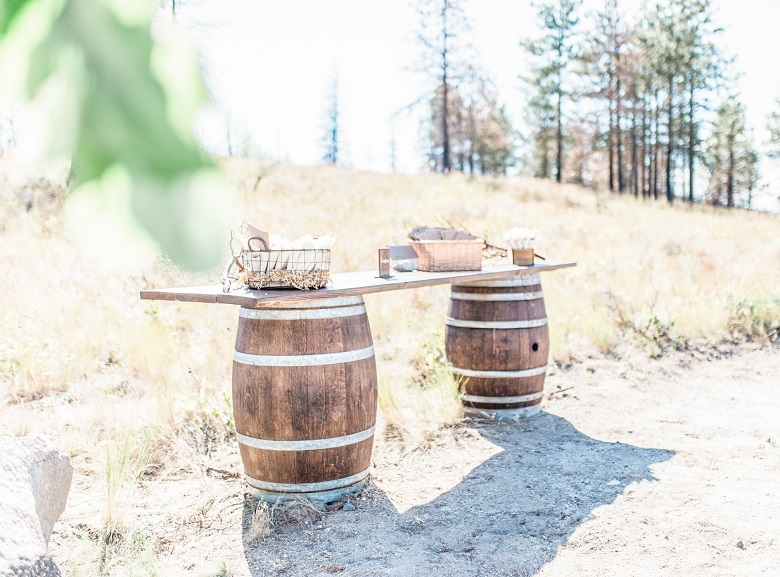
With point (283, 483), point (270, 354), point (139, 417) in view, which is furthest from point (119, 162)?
point (139, 417)

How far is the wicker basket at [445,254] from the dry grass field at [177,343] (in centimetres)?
91

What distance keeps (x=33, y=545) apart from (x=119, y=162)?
7.42 ft

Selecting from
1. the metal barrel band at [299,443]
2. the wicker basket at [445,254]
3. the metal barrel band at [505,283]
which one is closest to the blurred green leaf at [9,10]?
the metal barrel band at [299,443]

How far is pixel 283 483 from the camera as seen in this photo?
11.6 feet

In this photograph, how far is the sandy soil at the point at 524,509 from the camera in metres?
3.09

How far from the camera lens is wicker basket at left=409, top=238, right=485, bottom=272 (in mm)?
4629

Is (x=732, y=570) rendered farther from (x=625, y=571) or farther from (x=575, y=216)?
(x=575, y=216)

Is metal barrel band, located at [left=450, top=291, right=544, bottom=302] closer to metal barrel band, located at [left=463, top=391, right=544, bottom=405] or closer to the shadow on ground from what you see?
metal barrel band, located at [left=463, top=391, right=544, bottom=405]

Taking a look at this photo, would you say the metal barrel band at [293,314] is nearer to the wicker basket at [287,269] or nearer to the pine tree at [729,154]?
the wicker basket at [287,269]

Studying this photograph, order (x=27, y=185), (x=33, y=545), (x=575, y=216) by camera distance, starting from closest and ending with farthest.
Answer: (x=27, y=185), (x=33, y=545), (x=575, y=216)

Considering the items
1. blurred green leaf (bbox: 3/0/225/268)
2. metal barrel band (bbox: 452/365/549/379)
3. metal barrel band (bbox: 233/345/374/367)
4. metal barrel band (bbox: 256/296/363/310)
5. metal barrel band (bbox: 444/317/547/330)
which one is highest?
blurred green leaf (bbox: 3/0/225/268)

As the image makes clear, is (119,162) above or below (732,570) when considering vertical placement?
above

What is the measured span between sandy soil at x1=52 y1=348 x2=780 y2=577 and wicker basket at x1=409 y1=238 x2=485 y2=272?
1.11 meters

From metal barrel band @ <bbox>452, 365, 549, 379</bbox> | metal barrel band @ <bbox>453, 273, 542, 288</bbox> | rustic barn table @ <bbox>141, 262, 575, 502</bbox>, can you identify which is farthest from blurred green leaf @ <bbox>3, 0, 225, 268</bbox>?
metal barrel band @ <bbox>452, 365, 549, 379</bbox>
